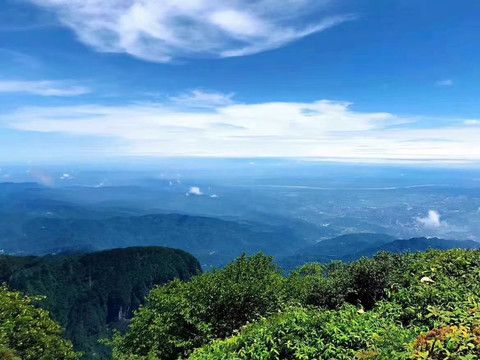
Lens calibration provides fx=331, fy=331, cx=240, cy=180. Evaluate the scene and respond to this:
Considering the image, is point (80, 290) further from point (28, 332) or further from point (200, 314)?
point (200, 314)

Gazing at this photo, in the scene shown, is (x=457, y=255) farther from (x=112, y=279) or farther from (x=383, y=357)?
(x=112, y=279)

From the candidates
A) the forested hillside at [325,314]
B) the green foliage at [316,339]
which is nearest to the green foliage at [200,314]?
the forested hillside at [325,314]

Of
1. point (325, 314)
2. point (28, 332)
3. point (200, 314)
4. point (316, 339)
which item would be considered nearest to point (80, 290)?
point (28, 332)

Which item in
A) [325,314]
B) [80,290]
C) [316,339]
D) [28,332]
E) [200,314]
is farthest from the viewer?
[80,290]

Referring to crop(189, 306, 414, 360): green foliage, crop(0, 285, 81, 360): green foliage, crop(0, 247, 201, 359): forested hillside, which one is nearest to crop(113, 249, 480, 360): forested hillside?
crop(189, 306, 414, 360): green foliage

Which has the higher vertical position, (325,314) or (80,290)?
(325,314)

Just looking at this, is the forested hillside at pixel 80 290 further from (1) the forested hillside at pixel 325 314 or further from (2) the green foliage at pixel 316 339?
(2) the green foliage at pixel 316 339

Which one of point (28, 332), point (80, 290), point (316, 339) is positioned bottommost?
point (80, 290)

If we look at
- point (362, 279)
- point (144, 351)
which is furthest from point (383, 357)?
point (144, 351)
